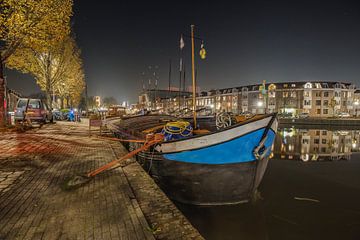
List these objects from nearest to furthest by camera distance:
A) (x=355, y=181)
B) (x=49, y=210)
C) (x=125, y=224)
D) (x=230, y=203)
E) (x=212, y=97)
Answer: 1. (x=125, y=224)
2. (x=49, y=210)
3. (x=230, y=203)
4. (x=355, y=181)
5. (x=212, y=97)

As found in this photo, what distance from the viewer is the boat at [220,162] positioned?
20.0 ft

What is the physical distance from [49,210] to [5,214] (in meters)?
0.72

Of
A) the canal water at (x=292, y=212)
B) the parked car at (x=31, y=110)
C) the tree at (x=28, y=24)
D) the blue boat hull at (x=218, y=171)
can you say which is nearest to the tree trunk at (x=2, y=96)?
the tree at (x=28, y=24)

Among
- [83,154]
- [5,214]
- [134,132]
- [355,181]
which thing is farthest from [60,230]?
[355,181]

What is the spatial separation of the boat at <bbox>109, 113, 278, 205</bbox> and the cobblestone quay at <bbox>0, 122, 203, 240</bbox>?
4.48ft

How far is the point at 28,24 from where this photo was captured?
12.9m

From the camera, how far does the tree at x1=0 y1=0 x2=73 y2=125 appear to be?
1240 cm

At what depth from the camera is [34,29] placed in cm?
1320

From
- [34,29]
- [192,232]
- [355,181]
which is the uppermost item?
[34,29]

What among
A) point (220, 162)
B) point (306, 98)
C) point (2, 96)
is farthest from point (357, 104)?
point (2, 96)

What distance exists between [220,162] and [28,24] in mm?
15326

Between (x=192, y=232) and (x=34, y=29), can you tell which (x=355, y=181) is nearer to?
(x=192, y=232)

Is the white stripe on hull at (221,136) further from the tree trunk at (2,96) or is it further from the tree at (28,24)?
the tree trunk at (2,96)

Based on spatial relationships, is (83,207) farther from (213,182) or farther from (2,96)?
(2,96)
